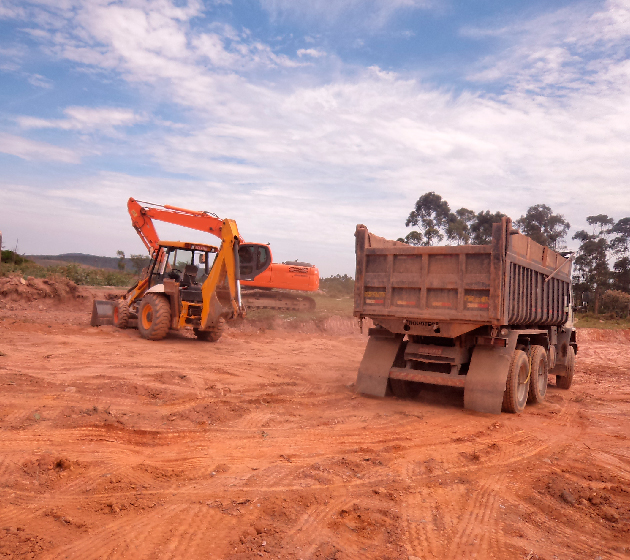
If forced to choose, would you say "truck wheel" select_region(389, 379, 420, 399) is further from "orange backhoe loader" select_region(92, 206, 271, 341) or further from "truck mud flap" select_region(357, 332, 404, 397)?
"orange backhoe loader" select_region(92, 206, 271, 341)

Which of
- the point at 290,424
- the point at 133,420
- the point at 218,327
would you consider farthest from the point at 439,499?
the point at 218,327

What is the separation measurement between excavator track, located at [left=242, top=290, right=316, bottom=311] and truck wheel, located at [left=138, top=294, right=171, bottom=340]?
7564 millimetres

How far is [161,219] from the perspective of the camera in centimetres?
1438

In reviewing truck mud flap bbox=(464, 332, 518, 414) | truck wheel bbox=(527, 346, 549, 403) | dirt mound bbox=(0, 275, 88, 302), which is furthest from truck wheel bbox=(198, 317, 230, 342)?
dirt mound bbox=(0, 275, 88, 302)

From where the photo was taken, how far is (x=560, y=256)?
31.4ft

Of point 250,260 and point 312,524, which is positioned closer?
point 312,524

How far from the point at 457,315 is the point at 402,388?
1731 mm

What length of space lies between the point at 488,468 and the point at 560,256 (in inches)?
231

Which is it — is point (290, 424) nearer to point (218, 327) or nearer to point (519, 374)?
point (519, 374)

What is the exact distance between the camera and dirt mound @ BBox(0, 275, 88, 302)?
19031 millimetres

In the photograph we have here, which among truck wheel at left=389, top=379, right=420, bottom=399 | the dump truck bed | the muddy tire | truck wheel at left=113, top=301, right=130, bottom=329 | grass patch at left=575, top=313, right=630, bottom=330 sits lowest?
truck wheel at left=389, top=379, right=420, bottom=399

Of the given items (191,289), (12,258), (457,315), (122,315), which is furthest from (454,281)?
(12,258)

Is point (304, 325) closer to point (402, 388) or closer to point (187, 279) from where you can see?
point (187, 279)

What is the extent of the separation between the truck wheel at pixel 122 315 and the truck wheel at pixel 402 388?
888 centimetres
